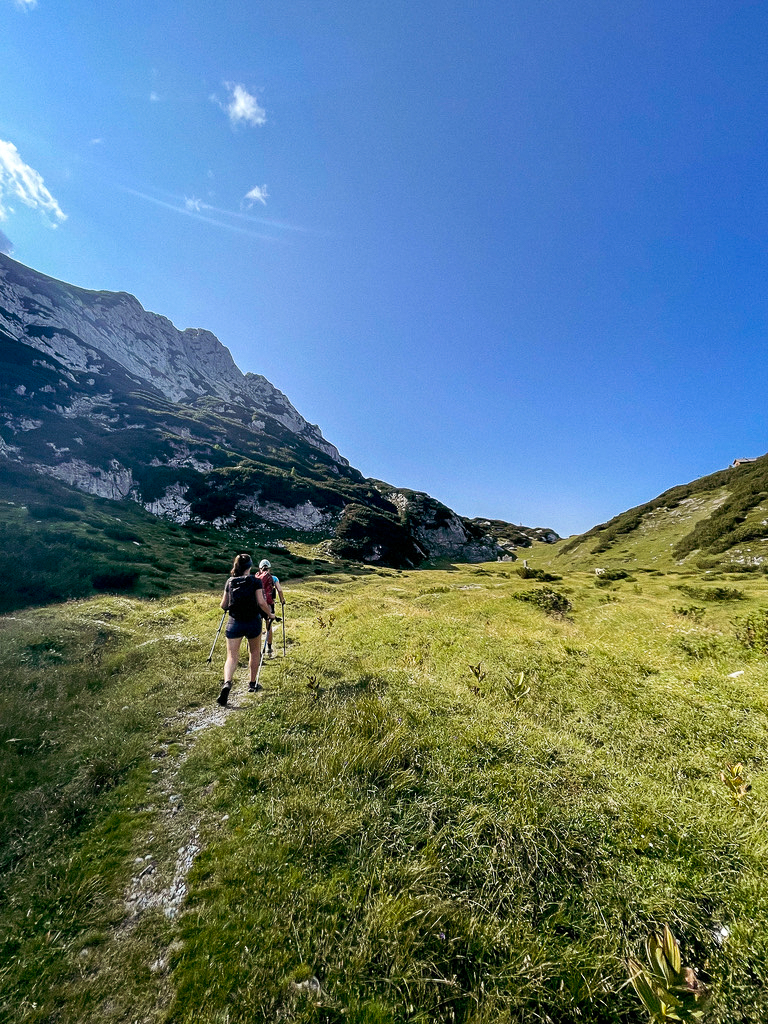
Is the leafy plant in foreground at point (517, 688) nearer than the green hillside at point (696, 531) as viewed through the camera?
Yes

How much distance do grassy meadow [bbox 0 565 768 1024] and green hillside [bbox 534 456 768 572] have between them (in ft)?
166

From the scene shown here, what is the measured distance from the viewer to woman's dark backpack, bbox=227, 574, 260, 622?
9766 millimetres

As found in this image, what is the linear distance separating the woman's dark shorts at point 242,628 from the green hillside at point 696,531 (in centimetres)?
5461

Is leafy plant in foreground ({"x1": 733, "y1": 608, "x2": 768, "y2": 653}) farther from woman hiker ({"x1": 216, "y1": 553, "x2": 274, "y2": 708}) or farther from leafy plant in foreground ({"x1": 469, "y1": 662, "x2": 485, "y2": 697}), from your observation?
woman hiker ({"x1": 216, "y1": 553, "x2": 274, "y2": 708})

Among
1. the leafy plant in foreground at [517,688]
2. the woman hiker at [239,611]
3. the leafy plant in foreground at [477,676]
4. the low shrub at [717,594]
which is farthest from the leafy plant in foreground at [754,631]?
the woman hiker at [239,611]

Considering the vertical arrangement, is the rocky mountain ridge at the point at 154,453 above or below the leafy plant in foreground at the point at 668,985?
above

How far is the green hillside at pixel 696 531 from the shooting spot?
49625mm

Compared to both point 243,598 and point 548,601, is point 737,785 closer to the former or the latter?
point 243,598

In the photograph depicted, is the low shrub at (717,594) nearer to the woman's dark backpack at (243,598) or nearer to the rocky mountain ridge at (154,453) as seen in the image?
the woman's dark backpack at (243,598)

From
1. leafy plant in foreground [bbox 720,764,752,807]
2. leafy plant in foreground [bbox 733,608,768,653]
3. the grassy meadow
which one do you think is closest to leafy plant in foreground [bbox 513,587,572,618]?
leafy plant in foreground [bbox 733,608,768,653]

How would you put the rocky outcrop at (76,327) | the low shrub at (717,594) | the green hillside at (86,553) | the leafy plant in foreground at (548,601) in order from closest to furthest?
the low shrub at (717,594) < the leafy plant in foreground at (548,601) < the green hillside at (86,553) < the rocky outcrop at (76,327)

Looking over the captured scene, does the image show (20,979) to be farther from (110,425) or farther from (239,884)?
(110,425)

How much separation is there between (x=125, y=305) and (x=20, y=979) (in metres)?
266

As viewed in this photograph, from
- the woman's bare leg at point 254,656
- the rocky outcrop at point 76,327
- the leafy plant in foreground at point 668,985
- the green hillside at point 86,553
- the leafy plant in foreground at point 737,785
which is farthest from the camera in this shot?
the rocky outcrop at point 76,327
